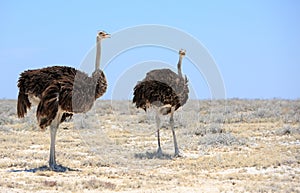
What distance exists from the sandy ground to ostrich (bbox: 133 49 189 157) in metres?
1.19

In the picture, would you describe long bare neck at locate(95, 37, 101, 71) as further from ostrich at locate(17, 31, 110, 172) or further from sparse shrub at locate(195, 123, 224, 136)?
sparse shrub at locate(195, 123, 224, 136)

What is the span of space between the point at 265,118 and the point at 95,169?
1178 centimetres

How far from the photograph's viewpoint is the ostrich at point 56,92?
10750mm

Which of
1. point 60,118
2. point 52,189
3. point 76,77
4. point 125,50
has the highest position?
A: point 125,50

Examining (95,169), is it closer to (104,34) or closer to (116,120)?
(104,34)

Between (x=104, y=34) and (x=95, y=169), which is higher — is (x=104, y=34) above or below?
above

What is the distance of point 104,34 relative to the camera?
39.6 ft

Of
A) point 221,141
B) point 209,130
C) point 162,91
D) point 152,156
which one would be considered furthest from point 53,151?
point 209,130

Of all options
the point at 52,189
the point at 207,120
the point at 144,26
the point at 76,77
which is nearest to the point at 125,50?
the point at 144,26

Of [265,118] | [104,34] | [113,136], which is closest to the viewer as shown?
[104,34]

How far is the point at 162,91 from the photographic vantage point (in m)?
13.5

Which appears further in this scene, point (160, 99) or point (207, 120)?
point (207, 120)

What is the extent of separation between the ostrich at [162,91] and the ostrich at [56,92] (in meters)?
2.20

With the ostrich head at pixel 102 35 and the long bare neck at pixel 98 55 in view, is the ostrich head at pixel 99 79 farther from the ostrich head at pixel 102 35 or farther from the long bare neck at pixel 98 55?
the ostrich head at pixel 102 35
